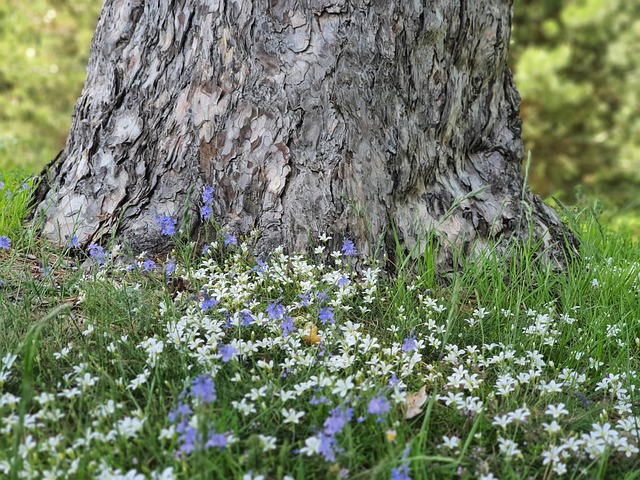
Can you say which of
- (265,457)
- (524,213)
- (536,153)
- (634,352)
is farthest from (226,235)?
(536,153)

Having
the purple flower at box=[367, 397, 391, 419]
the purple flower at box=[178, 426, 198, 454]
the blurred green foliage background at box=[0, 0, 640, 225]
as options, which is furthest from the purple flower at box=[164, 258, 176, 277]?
the blurred green foliage background at box=[0, 0, 640, 225]

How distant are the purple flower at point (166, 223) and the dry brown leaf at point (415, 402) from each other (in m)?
1.23

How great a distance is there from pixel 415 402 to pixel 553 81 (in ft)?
27.2

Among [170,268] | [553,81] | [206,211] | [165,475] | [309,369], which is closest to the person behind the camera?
[165,475]

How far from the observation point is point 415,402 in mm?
2162

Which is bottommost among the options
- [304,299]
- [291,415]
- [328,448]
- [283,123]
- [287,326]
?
[328,448]

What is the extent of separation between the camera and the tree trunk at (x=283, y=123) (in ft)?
9.75

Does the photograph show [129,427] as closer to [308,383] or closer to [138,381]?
[138,381]

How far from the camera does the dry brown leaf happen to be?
210 centimetres

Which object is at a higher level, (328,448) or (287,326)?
(287,326)

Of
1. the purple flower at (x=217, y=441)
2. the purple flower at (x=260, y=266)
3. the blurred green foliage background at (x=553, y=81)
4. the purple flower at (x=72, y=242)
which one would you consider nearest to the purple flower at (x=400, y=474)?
the purple flower at (x=217, y=441)

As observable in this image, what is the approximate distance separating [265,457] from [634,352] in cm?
167

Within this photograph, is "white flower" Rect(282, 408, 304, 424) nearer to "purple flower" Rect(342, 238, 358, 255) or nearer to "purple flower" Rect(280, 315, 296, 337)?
"purple flower" Rect(280, 315, 296, 337)

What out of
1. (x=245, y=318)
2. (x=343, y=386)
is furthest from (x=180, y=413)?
(x=245, y=318)
